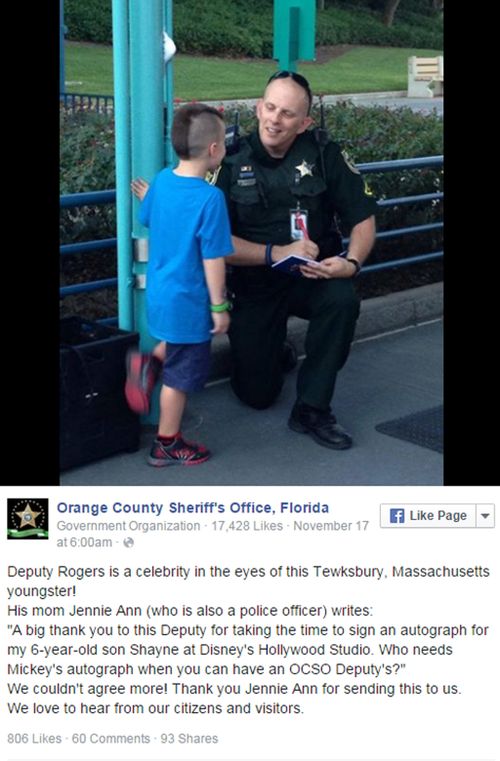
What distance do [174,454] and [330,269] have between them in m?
1.00

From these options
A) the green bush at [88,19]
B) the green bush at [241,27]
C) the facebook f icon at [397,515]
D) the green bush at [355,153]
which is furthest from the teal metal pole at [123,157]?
the green bush at [88,19]

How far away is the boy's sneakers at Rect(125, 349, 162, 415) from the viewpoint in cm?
424

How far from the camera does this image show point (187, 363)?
4203mm

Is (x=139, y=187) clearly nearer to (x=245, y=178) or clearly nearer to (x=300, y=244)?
(x=245, y=178)

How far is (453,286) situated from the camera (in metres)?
4.14

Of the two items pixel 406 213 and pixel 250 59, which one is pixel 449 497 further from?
pixel 250 59

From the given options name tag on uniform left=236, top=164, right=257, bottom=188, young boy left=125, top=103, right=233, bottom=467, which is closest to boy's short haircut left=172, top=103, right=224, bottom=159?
young boy left=125, top=103, right=233, bottom=467

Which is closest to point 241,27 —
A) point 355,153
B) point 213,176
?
point 355,153

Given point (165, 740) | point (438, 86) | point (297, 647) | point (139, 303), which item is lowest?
point (165, 740)

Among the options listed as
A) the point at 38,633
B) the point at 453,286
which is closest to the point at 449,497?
the point at 38,633

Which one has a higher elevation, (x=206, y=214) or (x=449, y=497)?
(x=206, y=214)

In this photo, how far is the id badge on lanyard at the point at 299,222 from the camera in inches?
186

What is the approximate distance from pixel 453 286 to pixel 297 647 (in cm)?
189

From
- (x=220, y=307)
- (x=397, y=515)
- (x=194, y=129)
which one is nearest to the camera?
(x=397, y=515)
